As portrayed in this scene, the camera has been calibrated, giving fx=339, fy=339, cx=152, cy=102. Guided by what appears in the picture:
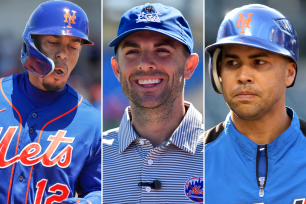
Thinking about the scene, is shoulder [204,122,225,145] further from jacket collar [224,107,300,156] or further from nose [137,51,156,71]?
nose [137,51,156,71]

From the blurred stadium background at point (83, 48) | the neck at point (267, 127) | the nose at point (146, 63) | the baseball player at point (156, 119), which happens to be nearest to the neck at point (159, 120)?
the baseball player at point (156, 119)

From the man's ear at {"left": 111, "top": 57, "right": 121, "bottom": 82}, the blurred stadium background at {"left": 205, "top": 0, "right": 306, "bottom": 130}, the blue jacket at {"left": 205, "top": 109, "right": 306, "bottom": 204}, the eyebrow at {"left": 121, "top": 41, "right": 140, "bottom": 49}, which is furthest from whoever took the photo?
the blurred stadium background at {"left": 205, "top": 0, "right": 306, "bottom": 130}

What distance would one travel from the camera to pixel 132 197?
6.82 ft

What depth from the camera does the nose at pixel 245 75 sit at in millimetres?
2082

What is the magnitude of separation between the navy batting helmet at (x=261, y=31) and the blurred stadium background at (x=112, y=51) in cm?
26

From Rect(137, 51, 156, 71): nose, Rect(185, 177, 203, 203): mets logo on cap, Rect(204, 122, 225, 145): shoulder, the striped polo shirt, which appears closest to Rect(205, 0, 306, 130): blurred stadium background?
Rect(204, 122, 225, 145): shoulder

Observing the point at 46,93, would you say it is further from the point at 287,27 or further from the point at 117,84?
the point at 287,27

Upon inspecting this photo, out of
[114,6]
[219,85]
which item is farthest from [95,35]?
[219,85]

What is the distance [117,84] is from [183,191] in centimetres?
84

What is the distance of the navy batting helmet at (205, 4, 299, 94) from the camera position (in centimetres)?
208

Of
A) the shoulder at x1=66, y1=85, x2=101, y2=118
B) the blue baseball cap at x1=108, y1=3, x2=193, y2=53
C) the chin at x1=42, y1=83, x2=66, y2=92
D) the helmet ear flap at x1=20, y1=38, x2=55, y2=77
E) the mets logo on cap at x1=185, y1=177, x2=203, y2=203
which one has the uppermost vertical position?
the blue baseball cap at x1=108, y1=3, x2=193, y2=53

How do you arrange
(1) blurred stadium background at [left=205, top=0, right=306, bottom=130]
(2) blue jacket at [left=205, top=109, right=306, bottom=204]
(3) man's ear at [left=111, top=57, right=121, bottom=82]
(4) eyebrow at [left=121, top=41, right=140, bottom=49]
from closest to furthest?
(2) blue jacket at [left=205, top=109, right=306, bottom=204] < (4) eyebrow at [left=121, top=41, right=140, bottom=49] < (3) man's ear at [left=111, top=57, right=121, bottom=82] < (1) blurred stadium background at [left=205, top=0, right=306, bottom=130]

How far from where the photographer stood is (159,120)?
2184 mm

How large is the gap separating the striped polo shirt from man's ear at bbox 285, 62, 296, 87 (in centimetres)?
63
